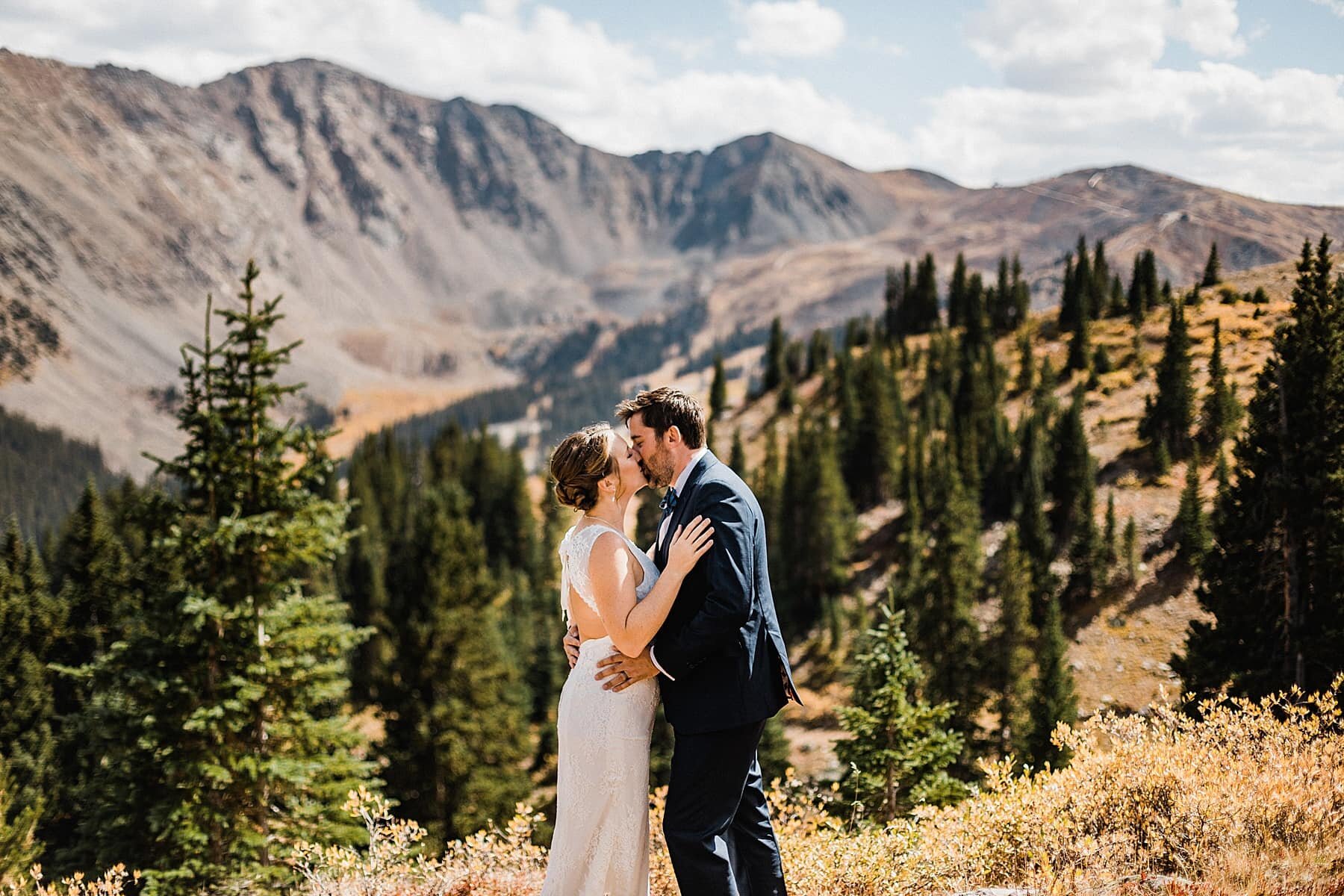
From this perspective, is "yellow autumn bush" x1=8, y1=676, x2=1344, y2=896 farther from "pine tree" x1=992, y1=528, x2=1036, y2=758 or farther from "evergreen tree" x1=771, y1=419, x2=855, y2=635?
"evergreen tree" x1=771, y1=419, x2=855, y2=635

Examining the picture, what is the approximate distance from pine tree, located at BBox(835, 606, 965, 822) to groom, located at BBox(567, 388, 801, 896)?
944 centimetres

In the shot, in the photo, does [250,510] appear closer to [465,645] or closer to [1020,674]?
[465,645]

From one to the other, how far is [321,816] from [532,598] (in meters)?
62.9

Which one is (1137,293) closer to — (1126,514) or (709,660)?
(1126,514)

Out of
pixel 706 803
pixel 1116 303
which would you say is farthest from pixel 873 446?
pixel 706 803

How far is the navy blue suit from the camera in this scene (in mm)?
5574

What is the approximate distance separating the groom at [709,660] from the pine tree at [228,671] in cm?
974

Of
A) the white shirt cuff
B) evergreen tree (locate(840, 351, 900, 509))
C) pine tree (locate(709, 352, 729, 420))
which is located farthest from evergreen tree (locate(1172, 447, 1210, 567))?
pine tree (locate(709, 352, 729, 420))

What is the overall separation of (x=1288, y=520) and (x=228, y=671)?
20.3m

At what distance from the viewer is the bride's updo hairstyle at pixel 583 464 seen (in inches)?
234

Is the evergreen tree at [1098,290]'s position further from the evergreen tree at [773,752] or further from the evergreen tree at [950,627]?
the evergreen tree at [773,752]

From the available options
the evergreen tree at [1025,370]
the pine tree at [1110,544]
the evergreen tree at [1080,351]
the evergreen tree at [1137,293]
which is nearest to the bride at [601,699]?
the pine tree at [1110,544]

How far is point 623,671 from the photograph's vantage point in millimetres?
5914

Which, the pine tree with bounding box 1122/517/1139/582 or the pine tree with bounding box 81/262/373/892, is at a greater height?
the pine tree with bounding box 81/262/373/892
